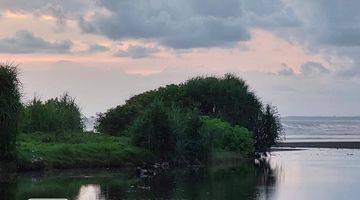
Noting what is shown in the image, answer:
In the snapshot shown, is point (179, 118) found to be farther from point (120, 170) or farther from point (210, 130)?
point (120, 170)

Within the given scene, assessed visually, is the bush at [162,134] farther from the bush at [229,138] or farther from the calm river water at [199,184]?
the bush at [229,138]

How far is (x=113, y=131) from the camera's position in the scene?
10456cm

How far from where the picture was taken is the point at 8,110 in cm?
6831

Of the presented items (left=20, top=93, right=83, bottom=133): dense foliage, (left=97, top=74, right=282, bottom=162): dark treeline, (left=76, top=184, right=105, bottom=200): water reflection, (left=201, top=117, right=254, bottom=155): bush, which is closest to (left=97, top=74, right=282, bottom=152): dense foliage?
(left=97, top=74, right=282, bottom=162): dark treeline

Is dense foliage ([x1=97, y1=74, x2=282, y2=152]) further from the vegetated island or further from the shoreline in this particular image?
the shoreline

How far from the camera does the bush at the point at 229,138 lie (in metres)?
96.7

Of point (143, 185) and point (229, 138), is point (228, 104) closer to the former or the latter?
point (229, 138)

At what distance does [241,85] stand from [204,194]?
68.3 metres

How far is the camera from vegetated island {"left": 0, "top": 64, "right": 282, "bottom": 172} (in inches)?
2734

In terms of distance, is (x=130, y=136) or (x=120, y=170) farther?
(x=130, y=136)

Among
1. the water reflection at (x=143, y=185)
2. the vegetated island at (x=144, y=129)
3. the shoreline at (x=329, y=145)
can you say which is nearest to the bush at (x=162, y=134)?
the vegetated island at (x=144, y=129)

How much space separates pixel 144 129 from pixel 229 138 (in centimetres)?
2069

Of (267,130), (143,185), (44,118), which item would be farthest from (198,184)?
(267,130)

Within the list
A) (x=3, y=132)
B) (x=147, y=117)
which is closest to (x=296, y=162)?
(x=147, y=117)
